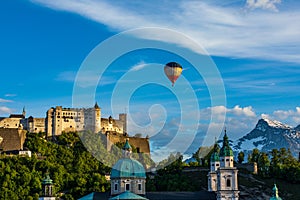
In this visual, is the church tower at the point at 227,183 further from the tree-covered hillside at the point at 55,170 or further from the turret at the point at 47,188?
the tree-covered hillside at the point at 55,170

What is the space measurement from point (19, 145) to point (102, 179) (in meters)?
23.0

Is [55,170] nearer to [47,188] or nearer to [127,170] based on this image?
[47,188]

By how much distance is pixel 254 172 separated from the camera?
10844 cm

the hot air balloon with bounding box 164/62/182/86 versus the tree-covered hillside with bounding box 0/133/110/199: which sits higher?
the hot air balloon with bounding box 164/62/182/86

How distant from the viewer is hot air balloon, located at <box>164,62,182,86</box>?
6594cm

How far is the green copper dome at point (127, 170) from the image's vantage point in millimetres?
75125

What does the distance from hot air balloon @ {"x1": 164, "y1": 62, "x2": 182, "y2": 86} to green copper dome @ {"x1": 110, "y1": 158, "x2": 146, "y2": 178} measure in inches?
594

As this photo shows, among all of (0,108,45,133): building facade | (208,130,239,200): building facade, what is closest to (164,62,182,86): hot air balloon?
(208,130,239,200): building facade

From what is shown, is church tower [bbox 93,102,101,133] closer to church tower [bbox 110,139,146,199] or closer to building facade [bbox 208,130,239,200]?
church tower [bbox 110,139,146,199]

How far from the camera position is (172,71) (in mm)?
66000

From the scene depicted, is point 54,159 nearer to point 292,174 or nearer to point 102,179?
point 102,179

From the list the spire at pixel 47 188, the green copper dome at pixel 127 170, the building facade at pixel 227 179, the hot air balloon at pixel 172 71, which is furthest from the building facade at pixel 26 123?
the hot air balloon at pixel 172 71

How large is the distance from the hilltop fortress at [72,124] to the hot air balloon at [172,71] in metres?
51.9

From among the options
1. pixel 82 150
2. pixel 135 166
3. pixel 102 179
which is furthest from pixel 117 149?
pixel 135 166
